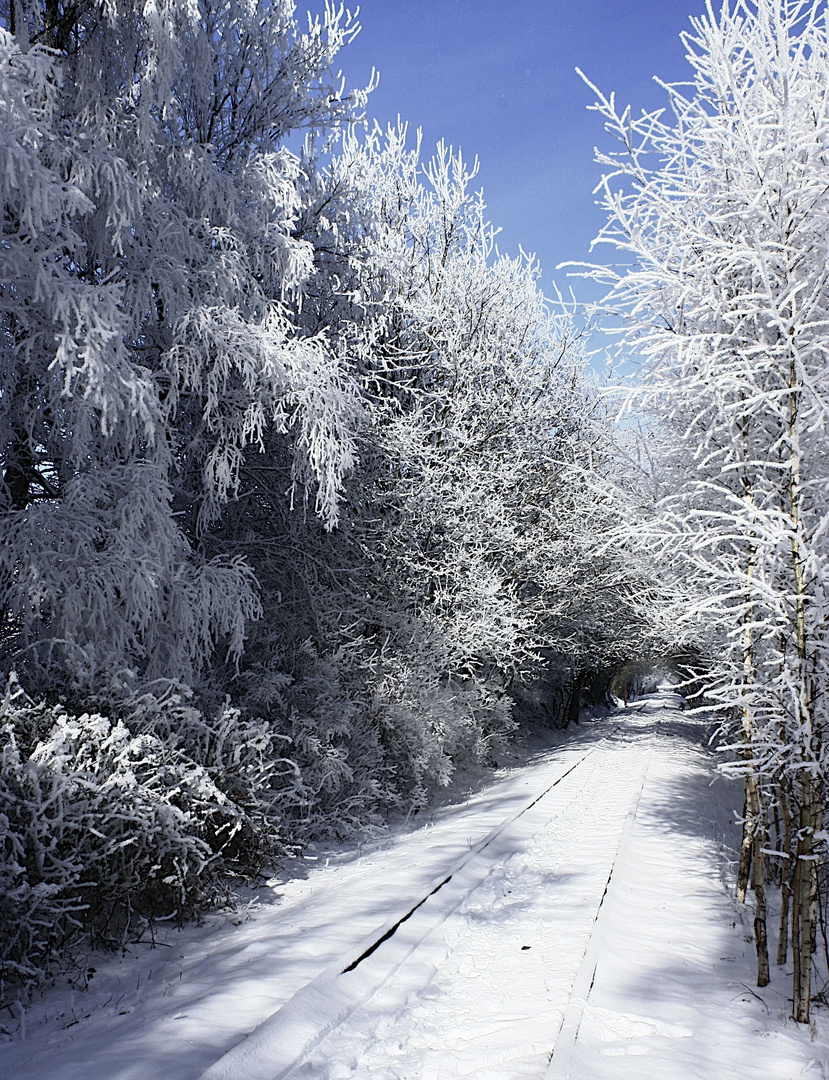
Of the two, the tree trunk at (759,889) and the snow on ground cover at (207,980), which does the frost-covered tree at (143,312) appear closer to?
the snow on ground cover at (207,980)

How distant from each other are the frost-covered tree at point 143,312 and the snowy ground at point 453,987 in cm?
249

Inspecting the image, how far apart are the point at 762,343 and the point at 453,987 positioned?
443 centimetres

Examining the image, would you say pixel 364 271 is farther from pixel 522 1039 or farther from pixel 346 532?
pixel 522 1039

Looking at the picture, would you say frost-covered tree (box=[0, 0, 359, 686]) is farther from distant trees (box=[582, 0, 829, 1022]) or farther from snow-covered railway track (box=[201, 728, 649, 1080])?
distant trees (box=[582, 0, 829, 1022])

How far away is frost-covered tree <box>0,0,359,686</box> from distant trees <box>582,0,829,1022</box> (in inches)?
164

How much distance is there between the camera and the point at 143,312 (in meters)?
7.63

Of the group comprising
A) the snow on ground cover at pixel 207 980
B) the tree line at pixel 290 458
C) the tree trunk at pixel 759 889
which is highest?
the tree line at pixel 290 458

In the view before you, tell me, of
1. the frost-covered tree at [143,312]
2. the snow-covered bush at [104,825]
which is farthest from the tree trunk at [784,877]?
the frost-covered tree at [143,312]

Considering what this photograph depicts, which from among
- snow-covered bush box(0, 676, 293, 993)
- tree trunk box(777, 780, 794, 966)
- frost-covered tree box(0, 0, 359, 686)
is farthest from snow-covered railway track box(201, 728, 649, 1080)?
frost-covered tree box(0, 0, 359, 686)

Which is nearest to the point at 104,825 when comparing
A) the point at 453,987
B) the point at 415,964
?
the point at 415,964

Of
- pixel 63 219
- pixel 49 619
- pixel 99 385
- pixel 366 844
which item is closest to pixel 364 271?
pixel 63 219

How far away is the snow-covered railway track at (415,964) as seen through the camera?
3.35m

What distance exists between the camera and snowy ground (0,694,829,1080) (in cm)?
346

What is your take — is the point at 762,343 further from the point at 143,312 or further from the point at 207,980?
the point at 143,312
